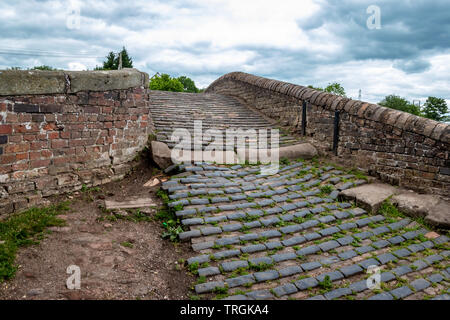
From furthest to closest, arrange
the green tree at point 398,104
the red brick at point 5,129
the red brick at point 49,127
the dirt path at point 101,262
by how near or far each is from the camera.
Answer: the green tree at point 398,104 < the red brick at point 49,127 < the red brick at point 5,129 < the dirt path at point 101,262

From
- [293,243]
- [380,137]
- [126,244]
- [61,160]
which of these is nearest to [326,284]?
[293,243]

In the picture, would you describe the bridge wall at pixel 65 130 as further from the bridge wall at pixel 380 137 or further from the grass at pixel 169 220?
the bridge wall at pixel 380 137

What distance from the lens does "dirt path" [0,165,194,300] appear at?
8.99 ft

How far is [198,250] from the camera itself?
349 cm

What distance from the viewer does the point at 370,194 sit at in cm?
507

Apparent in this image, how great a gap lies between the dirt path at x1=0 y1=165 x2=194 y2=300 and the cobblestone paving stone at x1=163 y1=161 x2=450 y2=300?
284 mm

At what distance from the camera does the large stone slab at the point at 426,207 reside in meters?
4.46

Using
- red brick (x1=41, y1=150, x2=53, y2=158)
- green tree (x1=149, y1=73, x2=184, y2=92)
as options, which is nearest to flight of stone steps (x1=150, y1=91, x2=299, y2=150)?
red brick (x1=41, y1=150, x2=53, y2=158)

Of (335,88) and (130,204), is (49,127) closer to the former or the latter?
(130,204)

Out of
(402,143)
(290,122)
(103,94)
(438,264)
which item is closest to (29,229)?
(103,94)

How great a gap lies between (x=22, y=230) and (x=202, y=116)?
5235mm

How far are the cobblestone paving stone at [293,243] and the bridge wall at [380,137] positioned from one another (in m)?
0.89

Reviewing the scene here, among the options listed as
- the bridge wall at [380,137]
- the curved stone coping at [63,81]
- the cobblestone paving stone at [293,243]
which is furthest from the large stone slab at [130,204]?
the bridge wall at [380,137]
